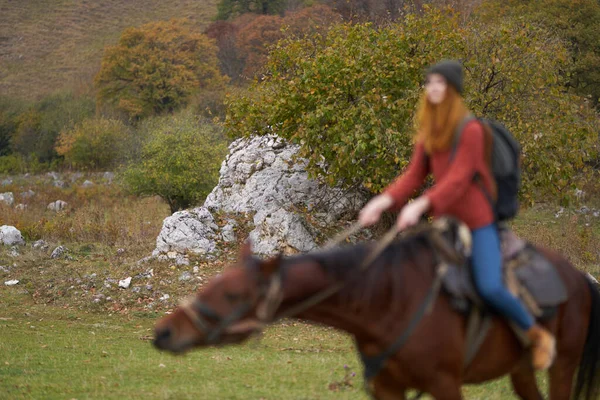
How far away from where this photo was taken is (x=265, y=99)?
17578 millimetres

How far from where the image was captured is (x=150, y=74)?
194ft

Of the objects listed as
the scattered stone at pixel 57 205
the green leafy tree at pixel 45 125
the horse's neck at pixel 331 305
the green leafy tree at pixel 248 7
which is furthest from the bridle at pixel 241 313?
the green leafy tree at pixel 248 7

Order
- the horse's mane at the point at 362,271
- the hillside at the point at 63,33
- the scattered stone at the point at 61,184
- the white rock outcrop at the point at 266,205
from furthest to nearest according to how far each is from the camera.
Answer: the hillside at the point at 63,33 → the scattered stone at the point at 61,184 → the white rock outcrop at the point at 266,205 → the horse's mane at the point at 362,271

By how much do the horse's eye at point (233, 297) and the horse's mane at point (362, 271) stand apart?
0.42 meters

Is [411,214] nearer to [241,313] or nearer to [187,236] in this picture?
[241,313]

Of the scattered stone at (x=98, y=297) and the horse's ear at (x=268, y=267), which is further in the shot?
the scattered stone at (x=98, y=297)

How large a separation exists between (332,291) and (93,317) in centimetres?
1330

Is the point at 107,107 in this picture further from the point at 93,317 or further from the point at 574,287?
the point at 574,287

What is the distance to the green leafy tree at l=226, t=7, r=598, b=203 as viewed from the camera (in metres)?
15.4

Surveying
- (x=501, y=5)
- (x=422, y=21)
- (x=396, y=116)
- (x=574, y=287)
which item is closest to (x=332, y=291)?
(x=574, y=287)

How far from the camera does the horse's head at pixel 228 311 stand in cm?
429

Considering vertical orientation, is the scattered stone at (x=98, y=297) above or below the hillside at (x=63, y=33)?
above

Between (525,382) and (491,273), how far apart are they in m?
1.64

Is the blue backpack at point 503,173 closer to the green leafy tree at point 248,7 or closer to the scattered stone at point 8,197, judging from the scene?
the scattered stone at point 8,197
